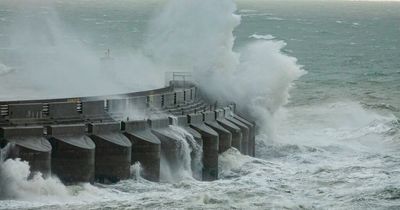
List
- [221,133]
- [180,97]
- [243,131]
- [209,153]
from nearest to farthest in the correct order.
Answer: [209,153] → [221,133] → [243,131] → [180,97]

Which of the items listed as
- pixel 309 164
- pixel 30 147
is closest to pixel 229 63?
pixel 309 164

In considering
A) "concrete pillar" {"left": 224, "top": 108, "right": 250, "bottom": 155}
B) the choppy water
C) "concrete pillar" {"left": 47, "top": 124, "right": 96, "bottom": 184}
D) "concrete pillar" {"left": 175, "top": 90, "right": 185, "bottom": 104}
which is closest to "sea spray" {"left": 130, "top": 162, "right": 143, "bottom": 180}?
the choppy water

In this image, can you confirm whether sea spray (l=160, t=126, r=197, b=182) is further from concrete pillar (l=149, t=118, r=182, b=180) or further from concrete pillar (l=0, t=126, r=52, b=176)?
concrete pillar (l=0, t=126, r=52, b=176)

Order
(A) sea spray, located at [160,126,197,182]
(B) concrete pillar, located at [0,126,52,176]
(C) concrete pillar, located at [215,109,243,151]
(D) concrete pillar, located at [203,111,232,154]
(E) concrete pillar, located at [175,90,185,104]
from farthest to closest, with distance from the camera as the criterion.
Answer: (E) concrete pillar, located at [175,90,185,104] → (C) concrete pillar, located at [215,109,243,151] → (D) concrete pillar, located at [203,111,232,154] → (A) sea spray, located at [160,126,197,182] → (B) concrete pillar, located at [0,126,52,176]

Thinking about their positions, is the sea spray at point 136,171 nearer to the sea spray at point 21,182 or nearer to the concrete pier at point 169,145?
the concrete pier at point 169,145

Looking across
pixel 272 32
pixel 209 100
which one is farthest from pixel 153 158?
pixel 272 32

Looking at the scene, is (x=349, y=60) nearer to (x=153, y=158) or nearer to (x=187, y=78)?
(x=187, y=78)

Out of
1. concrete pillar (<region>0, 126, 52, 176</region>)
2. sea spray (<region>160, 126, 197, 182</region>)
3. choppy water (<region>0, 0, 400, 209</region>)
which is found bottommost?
choppy water (<region>0, 0, 400, 209</region>)

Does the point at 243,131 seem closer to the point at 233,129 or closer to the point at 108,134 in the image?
the point at 233,129
